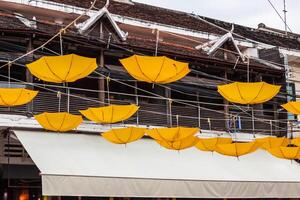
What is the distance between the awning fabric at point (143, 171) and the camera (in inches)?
494

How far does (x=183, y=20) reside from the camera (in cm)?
2300

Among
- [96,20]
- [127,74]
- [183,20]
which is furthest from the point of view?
[183,20]

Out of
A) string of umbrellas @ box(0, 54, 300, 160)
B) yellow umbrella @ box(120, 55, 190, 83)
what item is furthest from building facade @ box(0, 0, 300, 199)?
yellow umbrella @ box(120, 55, 190, 83)

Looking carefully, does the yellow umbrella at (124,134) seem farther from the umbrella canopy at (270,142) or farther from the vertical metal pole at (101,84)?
the umbrella canopy at (270,142)

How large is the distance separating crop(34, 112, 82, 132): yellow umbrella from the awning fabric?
2.29ft

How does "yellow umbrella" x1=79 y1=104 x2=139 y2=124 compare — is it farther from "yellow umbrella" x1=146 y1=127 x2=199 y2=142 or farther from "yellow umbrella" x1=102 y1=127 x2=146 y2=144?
"yellow umbrella" x1=146 y1=127 x2=199 y2=142

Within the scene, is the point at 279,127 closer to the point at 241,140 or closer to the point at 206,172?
the point at 241,140

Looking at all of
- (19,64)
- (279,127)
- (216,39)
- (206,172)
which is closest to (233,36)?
(216,39)

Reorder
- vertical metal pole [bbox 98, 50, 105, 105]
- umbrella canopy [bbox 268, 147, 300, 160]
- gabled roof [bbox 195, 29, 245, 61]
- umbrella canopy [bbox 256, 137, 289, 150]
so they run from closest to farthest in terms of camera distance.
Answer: umbrella canopy [bbox 268, 147, 300, 160] < umbrella canopy [bbox 256, 137, 289, 150] < vertical metal pole [bbox 98, 50, 105, 105] < gabled roof [bbox 195, 29, 245, 61]

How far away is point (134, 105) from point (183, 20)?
32.5 feet

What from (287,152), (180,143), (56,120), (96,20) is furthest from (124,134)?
A: (96,20)

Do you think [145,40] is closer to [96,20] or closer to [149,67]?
[96,20]

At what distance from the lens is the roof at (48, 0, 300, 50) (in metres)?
20.8

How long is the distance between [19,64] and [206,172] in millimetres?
5815
